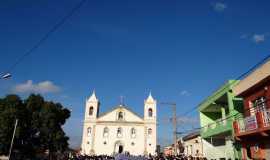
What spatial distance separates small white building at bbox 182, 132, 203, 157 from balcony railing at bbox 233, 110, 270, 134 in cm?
1143

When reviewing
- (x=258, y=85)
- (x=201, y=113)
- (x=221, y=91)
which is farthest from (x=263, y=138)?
(x=201, y=113)

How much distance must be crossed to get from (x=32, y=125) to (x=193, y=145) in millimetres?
19429

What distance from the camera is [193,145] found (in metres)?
33.7

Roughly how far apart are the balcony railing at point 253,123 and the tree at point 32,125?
Result: 22126 mm

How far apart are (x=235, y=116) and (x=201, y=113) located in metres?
7.46

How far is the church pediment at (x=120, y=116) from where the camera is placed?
178 ft

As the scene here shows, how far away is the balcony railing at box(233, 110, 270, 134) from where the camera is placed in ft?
48.4

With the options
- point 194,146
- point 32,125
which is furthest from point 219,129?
point 32,125

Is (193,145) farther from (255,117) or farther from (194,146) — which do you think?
(255,117)

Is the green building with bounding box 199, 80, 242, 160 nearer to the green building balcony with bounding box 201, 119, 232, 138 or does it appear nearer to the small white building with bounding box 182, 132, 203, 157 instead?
the green building balcony with bounding box 201, 119, 232, 138

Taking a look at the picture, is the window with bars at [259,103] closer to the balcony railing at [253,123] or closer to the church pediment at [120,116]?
the balcony railing at [253,123]

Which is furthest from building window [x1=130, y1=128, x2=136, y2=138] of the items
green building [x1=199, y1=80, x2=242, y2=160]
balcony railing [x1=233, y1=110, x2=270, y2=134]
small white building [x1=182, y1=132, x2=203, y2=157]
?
balcony railing [x1=233, y1=110, x2=270, y2=134]

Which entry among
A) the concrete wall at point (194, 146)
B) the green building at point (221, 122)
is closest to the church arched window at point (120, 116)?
the concrete wall at point (194, 146)

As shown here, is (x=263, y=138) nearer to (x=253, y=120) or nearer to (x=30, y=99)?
(x=253, y=120)
